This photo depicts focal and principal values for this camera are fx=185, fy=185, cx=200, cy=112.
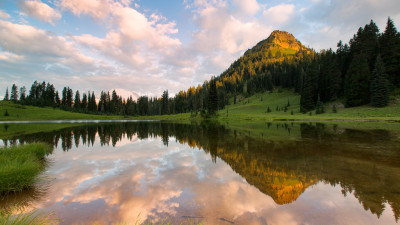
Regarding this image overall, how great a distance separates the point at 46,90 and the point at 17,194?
514ft

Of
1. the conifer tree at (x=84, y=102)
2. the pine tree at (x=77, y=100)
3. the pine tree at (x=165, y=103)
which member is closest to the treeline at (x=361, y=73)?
the pine tree at (x=165, y=103)

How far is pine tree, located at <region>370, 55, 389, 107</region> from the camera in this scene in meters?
45.3

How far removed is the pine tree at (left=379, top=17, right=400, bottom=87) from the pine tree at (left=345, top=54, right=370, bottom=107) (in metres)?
6.05

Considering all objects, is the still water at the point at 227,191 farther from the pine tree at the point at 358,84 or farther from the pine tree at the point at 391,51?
the pine tree at the point at 391,51

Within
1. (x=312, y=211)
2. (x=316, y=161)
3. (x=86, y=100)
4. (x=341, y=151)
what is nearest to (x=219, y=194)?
(x=312, y=211)

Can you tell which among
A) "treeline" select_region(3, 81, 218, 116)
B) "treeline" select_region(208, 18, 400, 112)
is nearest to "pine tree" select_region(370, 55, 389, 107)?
"treeline" select_region(208, 18, 400, 112)

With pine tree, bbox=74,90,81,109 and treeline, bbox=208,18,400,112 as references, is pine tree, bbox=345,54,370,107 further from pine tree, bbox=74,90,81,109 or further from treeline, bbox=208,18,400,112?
pine tree, bbox=74,90,81,109

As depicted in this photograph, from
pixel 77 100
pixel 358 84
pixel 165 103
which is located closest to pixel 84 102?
pixel 77 100

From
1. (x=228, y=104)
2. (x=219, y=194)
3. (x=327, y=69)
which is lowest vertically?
(x=219, y=194)

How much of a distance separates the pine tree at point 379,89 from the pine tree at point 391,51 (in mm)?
A: 7514

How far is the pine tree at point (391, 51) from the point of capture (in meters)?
Answer: 52.7

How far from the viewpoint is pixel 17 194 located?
5895 mm

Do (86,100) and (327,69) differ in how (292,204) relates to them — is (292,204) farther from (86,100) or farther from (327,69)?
(86,100)

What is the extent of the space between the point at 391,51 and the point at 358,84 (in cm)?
1585
